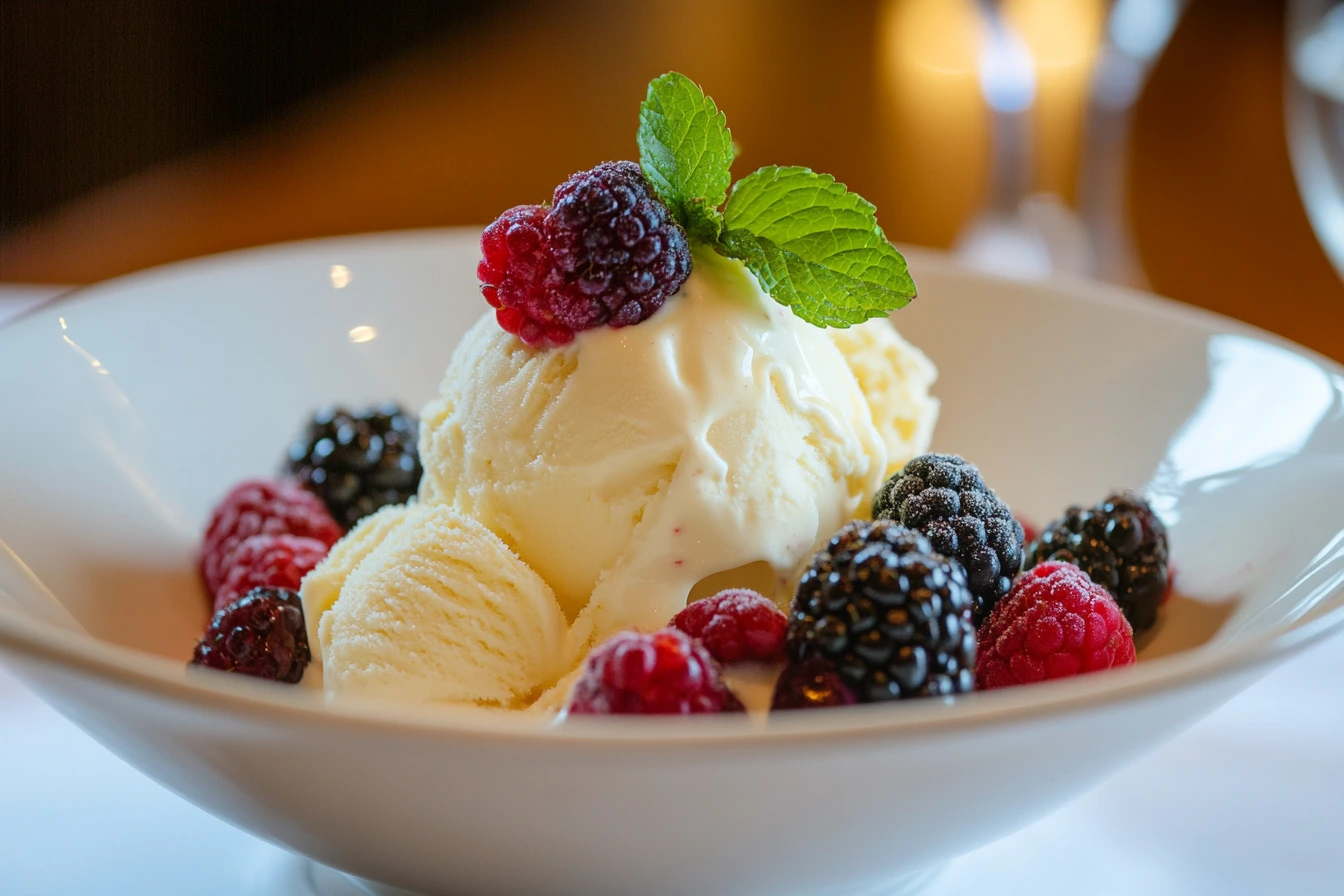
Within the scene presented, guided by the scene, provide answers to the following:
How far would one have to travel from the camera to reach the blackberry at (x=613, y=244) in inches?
47.9

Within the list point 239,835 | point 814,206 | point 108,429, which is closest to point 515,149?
point 108,429

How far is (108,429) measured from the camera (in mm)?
1603

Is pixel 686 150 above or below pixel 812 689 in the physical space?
above

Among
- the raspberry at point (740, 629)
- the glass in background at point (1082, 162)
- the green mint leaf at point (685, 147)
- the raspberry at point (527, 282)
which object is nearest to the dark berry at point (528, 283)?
the raspberry at point (527, 282)

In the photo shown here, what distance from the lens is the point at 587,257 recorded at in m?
1.23

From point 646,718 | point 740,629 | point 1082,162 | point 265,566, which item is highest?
point 646,718

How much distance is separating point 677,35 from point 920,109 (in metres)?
0.97

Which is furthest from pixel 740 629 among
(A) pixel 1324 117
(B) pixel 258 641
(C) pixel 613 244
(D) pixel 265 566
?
(A) pixel 1324 117

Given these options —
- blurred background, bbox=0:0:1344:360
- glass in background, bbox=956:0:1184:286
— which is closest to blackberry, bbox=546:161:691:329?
blurred background, bbox=0:0:1344:360

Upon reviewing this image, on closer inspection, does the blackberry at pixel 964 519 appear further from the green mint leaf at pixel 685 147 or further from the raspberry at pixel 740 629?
the green mint leaf at pixel 685 147

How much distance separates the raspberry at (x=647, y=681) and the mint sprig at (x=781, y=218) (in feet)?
1.64

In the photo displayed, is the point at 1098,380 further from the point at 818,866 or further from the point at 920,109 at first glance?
the point at 920,109

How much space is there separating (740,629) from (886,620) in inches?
5.9

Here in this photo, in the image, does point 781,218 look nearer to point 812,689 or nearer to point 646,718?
point 812,689
